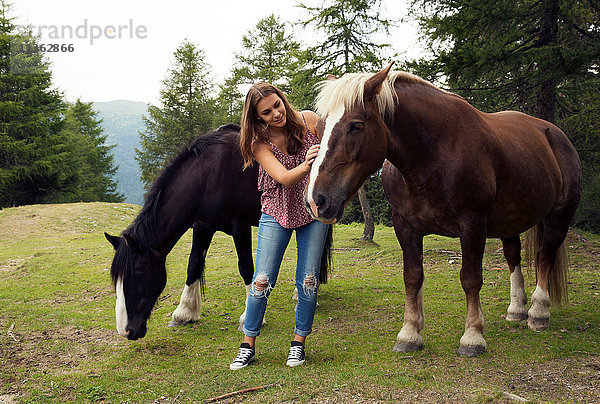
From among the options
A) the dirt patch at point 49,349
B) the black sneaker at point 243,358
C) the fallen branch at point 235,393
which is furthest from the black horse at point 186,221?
the fallen branch at point 235,393

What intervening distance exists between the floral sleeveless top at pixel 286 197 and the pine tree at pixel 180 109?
86.9ft

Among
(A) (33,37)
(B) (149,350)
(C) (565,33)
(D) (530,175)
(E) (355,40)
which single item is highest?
(A) (33,37)

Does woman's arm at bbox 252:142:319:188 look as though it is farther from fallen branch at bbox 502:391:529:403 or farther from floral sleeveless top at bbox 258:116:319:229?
fallen branch at bbox 502:391:529:403

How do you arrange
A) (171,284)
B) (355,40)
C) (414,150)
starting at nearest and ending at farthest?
(414,150) < (171,284) < (355,40)

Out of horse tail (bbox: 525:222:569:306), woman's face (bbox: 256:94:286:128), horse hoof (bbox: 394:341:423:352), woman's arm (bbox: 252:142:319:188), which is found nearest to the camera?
woman's arm (bbox: 252:142:319:188)

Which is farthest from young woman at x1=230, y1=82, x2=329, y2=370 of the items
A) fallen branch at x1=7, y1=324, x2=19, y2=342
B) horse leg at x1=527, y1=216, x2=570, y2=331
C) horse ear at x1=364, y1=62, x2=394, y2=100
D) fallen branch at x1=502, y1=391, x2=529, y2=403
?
fallen branch at x1=7, y1=324, x2=19, y2=342

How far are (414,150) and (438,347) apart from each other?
1.65 m

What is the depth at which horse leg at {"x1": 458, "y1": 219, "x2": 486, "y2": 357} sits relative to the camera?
3131 mm

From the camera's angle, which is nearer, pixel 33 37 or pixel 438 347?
pixel 438 347

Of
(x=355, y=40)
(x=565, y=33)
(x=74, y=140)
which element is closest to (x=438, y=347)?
(x=565, y=33)

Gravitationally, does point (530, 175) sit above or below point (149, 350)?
above

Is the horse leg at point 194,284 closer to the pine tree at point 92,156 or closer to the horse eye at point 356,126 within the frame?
the horse eye at point 356,126

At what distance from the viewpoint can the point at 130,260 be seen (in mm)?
3701

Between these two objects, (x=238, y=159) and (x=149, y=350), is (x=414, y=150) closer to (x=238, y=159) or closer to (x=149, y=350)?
(x=238, y=159)
